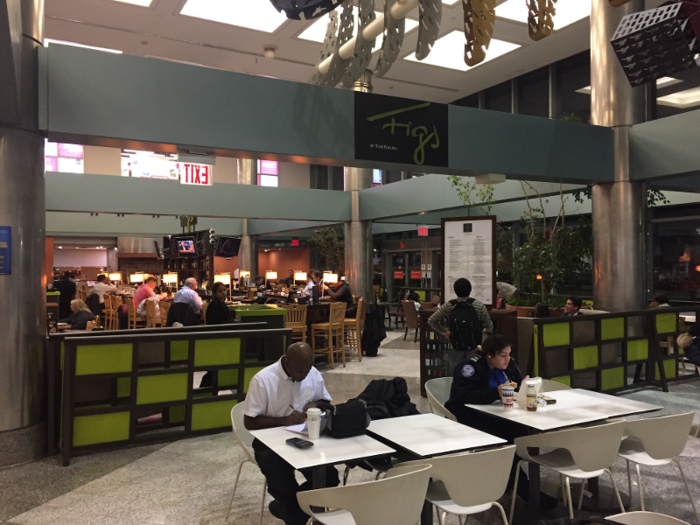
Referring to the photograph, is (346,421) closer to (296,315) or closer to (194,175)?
(194,175)

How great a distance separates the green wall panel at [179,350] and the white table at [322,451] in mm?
2296

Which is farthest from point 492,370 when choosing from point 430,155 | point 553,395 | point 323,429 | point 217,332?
point 430,155

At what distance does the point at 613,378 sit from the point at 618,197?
2.33m

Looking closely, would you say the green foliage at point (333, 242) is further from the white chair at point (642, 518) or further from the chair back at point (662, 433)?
the white chair at point (642, 518)

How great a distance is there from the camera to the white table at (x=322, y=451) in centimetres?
249

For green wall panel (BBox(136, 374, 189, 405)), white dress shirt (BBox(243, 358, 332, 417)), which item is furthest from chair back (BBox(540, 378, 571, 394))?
green wall panel (BBox(136, 374, 189, 405))

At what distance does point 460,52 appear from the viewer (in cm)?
995

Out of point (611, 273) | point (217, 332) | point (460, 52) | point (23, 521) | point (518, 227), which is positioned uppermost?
point (460, 52)

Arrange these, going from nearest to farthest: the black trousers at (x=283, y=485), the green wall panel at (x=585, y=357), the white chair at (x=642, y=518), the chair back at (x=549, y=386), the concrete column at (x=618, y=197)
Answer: the white chair at (x=642, y=518), the black trousers at (x=283, y=485), the chair back at (x=549, y=386), the green wall panel at (x=585, y=357), the concrete column at (x=618, y=197)

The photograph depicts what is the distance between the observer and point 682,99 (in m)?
8.40

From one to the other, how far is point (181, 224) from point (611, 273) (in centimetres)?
1174

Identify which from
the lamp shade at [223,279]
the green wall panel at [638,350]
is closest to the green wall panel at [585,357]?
the green wall panel at [638,350]

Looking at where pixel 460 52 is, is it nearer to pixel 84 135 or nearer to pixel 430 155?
pixel 430 155

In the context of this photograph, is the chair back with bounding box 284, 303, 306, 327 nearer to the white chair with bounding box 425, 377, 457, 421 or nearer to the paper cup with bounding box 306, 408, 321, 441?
the white chair with bounding box 425, 377, 457, 421
